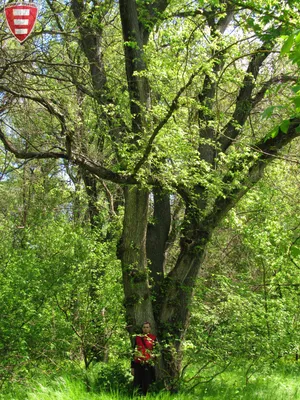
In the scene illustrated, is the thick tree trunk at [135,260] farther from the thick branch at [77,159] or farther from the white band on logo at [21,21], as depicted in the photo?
the white band on logo at [21,21]

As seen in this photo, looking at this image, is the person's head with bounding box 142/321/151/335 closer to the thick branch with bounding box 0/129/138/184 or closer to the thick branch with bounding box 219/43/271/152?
the thick branch with bounding box 0/129/138/184

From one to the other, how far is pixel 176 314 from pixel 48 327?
7.81 feet

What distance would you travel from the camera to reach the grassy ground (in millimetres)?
6480

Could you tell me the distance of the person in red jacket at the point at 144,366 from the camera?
28.3ft

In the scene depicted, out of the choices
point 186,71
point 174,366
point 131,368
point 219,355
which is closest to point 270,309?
point 219,355

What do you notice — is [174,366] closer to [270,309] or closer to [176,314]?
[176,314]

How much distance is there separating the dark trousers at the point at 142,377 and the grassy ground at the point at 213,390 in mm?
560

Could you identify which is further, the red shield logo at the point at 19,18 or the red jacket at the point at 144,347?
the red jacket at the point at 144,347

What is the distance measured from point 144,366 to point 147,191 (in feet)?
9.76

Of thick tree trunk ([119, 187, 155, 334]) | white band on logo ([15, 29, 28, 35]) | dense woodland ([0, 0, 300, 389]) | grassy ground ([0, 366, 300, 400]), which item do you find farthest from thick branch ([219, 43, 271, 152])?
white band on logo ([15, 29, 28, 35])

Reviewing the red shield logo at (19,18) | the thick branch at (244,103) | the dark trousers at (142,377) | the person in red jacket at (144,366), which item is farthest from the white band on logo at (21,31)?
the dark trousers at (142,377)

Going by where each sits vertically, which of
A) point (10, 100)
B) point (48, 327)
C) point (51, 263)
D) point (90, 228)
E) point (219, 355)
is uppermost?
point (10, 100)

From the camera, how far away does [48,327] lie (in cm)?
913

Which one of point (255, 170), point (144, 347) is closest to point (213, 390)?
point (144, 347)
